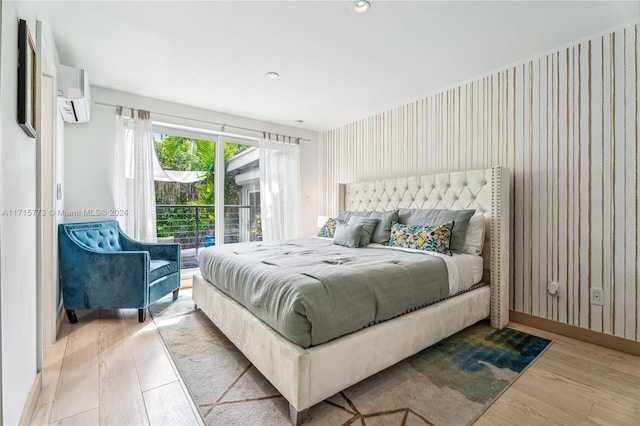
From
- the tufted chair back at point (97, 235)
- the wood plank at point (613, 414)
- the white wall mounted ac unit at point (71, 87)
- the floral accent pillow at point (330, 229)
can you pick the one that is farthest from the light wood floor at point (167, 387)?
the floral accent pillow at point (330, 229)

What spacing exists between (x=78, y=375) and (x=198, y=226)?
253 centimetres

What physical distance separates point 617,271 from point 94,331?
4.13 m

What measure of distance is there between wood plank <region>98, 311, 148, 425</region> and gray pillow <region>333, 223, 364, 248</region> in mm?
1976

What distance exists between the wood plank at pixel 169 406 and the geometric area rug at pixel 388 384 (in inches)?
2.0

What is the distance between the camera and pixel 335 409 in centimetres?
150

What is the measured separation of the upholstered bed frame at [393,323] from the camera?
142 centimetres

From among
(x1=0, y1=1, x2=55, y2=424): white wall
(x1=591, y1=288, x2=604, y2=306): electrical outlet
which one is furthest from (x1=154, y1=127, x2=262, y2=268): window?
(x1=591, y1=288, x2=604, y2=306): electrical outlet

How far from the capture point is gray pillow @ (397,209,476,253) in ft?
8.55

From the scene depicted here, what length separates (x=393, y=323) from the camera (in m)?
1.78

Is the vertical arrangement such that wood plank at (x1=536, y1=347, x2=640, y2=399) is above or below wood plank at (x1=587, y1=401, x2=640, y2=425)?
above

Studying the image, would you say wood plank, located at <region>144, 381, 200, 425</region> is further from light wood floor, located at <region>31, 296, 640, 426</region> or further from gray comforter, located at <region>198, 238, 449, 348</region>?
gray comforter, located at <region>198, 238, 449, 348</region>

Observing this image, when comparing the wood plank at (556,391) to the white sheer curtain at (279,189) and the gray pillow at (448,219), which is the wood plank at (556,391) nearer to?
the gray pillow at (448,219)

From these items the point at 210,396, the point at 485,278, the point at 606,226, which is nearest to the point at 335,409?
the point at 210,396

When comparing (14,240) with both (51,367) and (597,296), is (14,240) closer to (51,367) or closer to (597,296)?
(51,367)
